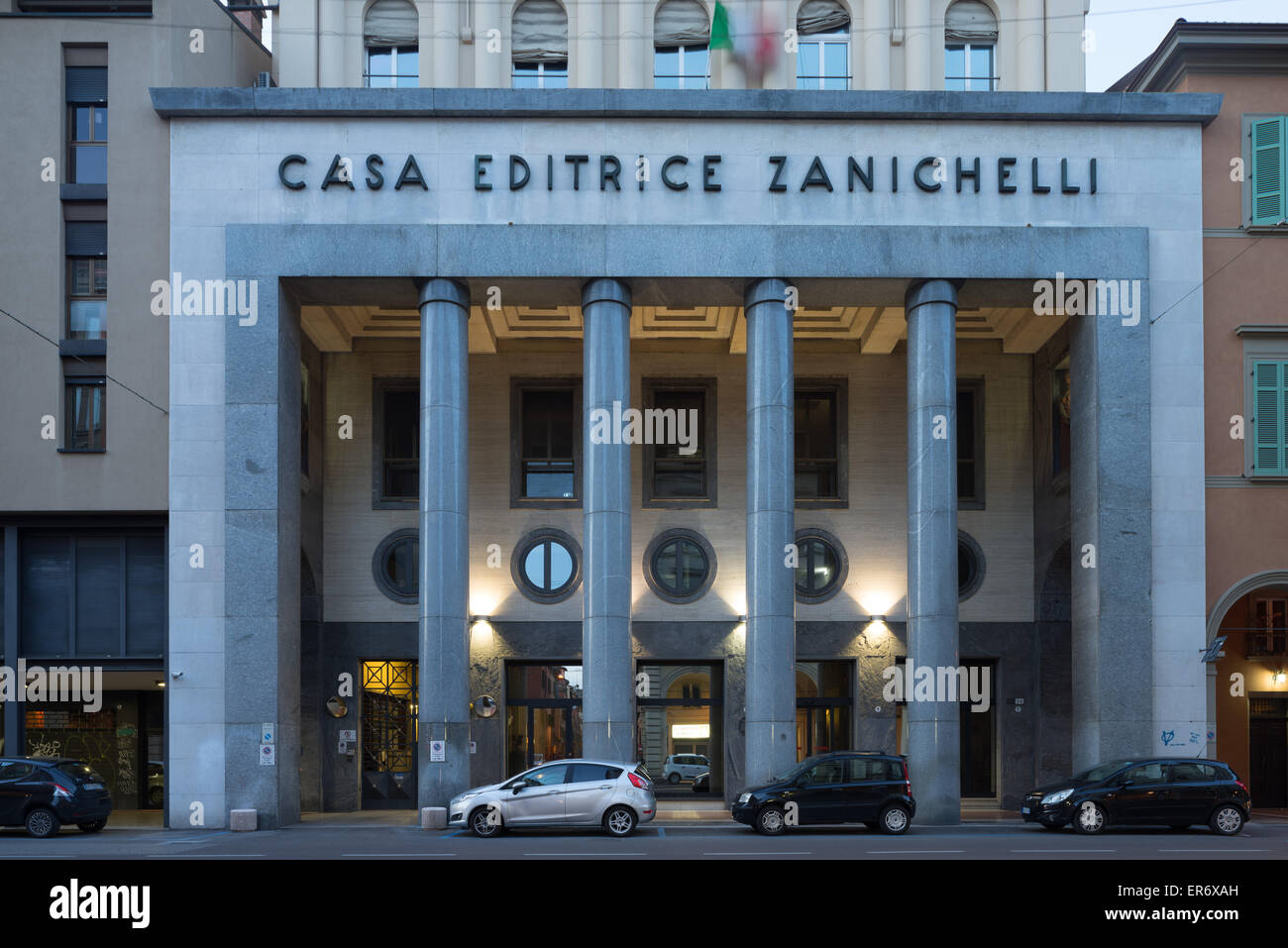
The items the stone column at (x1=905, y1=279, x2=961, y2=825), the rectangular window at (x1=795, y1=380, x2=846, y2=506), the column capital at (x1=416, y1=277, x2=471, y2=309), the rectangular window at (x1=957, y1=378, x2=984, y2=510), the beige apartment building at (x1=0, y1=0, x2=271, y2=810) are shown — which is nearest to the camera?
the stone column at (x1=905, y1=279, x2=961, y2=825)

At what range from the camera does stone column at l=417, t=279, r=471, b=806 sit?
2697cm

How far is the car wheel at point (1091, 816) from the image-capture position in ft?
80.8

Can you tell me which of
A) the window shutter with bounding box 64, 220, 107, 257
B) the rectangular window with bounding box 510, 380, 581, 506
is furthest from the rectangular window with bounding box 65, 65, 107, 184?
the rectangular window with bounding box 510, 380, 581, 506

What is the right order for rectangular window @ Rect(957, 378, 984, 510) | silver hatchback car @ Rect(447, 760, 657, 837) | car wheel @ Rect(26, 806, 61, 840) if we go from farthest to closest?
rectangular window @ Rect(957, 378, 984, 510)
car wheel @ Rect(26, 806, 61, 840)
silver hatchback car @ Rect(447, 760, 657, 837)

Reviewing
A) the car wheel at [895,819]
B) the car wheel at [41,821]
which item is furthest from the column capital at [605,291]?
the car wheel at [41,821]

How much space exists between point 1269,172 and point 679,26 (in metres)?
14.0

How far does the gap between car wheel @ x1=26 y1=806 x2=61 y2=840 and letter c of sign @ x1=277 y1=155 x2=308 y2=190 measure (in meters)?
13.4

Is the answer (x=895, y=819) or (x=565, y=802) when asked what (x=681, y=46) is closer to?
(x=565, y=802)

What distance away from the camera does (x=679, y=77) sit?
32.0 metres

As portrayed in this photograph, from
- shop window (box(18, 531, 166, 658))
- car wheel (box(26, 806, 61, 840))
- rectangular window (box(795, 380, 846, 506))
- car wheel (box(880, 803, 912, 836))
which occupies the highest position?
rectangular window (box(795, 380, 846, 506))

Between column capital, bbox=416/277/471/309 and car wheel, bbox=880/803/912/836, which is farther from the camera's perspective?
column capital, bbox=416/277/471/309

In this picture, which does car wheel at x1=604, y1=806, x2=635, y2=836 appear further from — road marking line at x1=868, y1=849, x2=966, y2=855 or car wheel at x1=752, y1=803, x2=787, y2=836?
road marking line at x1=868, y1=849, x2=966, y2=855

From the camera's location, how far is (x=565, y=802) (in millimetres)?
23688

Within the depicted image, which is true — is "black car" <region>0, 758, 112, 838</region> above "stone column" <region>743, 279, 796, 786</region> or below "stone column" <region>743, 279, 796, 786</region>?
below
